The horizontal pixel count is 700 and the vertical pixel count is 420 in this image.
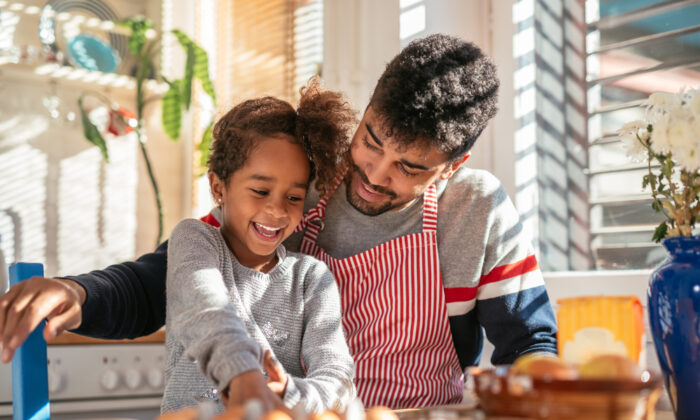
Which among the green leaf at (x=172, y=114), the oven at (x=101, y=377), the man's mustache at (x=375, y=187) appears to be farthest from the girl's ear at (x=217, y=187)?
the green leaf at (x=172, y=114)

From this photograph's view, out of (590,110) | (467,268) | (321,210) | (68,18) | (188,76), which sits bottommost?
(467,268)

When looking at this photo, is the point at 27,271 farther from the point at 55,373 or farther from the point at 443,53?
the point at 55,373

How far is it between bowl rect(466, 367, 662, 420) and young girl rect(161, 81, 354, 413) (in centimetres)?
33

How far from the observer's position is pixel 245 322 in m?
1.01

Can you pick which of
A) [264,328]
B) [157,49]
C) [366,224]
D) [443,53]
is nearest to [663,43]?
[443,53]

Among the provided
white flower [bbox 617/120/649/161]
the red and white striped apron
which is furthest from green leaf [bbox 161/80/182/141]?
white flower [bbox 617/120/649/161]

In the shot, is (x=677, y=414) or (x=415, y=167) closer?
(x=677, y=414)

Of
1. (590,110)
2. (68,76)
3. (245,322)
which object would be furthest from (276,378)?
(68,76)

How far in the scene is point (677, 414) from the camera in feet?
2.80

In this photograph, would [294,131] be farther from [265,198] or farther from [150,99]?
[150,99]

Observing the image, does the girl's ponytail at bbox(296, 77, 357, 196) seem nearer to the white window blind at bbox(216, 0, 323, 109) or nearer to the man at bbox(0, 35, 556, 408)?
the man at bbox(0, 35, 556, 408)

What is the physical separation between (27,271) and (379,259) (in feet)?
1.77

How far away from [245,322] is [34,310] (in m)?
0.30

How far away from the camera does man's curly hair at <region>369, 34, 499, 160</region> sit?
1058 millimetres
